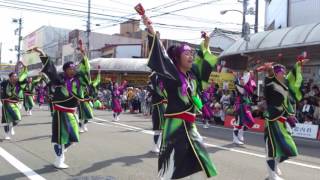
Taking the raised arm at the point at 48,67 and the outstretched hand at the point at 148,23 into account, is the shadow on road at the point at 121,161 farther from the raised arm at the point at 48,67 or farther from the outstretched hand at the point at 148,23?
the outstretched hand at the point at 148,23

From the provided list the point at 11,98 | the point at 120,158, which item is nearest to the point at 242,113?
the point at 120,158

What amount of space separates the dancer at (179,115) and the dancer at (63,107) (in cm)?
381

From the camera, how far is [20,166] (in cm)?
841

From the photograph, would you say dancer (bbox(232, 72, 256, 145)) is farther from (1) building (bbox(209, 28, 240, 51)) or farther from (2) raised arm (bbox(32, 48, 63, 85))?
(1) building (bbox(209, 28, 240, 51))

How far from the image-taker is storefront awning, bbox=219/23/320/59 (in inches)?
655

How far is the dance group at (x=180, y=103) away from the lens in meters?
4.81

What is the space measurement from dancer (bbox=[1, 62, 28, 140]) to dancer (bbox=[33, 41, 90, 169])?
377cm

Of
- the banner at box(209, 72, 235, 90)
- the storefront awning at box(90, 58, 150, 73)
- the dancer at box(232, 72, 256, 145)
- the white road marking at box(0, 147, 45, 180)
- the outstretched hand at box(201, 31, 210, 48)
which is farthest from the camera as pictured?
the storefront awning at box(90, 58, 150, 73)

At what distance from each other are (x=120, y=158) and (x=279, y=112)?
138 inches

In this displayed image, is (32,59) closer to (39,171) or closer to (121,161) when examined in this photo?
(121,161)

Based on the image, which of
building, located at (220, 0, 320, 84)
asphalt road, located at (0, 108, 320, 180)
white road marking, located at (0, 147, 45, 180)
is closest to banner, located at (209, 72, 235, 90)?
building, located at (220, 0, 320, 84)

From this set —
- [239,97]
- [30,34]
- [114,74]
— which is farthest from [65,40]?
[239,97]

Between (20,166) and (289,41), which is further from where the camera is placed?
(289,41)

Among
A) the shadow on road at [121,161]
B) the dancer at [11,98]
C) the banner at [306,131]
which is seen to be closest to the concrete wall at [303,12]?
the banner at [306,131]
